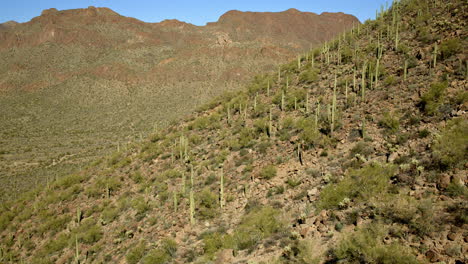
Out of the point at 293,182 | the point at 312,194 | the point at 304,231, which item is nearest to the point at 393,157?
the point at 312,194

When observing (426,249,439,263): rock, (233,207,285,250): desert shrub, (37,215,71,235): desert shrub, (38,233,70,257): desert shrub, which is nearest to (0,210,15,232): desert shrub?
(37,215,71,235): desert shrub

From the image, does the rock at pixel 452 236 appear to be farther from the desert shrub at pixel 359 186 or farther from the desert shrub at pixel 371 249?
the desert shrub at pixel 359 186

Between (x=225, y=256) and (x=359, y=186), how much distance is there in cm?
374

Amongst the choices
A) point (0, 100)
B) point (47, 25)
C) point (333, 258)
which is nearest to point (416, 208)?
point (333, 258)

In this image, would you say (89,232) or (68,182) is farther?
(68,182)

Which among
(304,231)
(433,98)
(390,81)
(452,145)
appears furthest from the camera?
(390,81)

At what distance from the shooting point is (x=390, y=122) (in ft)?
30.8

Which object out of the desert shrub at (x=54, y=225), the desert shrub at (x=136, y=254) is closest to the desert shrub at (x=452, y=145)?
the desert shrub at (x=136, y=254)

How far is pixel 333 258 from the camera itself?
573 centimetres

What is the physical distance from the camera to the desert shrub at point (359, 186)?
692 cm

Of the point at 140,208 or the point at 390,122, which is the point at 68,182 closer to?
the point at 140,208

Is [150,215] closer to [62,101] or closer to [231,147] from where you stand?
[231,147]

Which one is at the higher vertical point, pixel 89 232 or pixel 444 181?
pixel 444 181

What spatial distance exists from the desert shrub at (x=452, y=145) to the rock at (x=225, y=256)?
5284 mm
